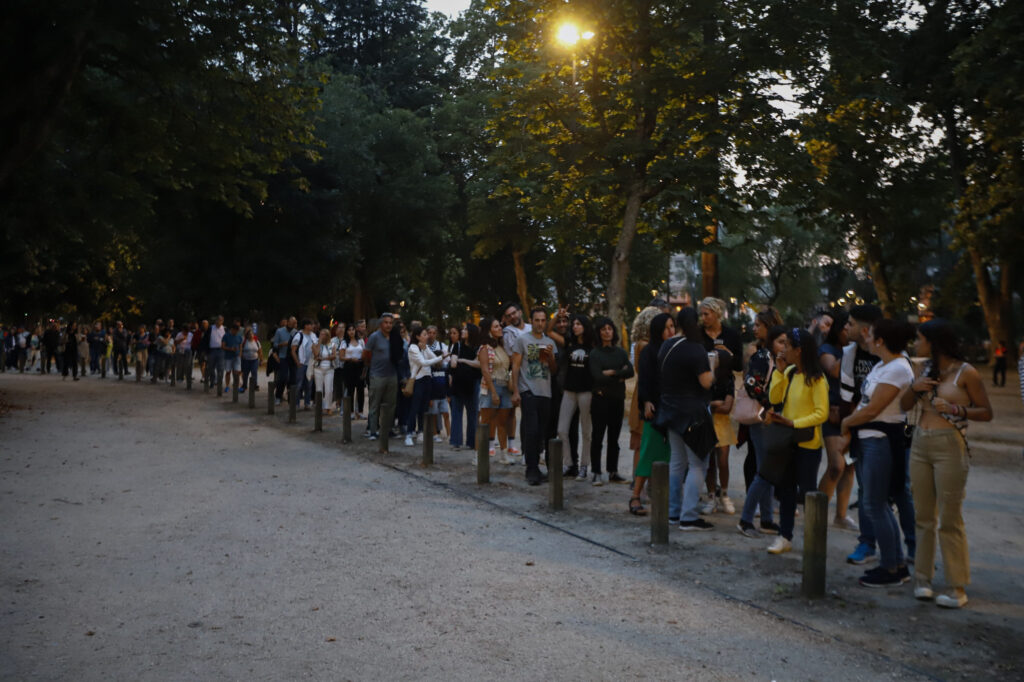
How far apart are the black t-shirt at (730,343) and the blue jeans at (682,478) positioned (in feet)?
4.21

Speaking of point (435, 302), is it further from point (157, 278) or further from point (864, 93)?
point (864, 93)

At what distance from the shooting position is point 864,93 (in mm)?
19453

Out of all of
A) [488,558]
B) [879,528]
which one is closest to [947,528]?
[879,528]

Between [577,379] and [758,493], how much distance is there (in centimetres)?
357

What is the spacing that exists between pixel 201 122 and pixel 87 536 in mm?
12751

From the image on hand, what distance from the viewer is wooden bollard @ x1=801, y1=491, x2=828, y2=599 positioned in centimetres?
658

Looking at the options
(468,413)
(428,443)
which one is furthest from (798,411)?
(468,413)

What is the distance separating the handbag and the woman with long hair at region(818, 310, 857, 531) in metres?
0.76

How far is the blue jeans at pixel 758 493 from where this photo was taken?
27.9 ft

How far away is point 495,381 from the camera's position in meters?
13.3

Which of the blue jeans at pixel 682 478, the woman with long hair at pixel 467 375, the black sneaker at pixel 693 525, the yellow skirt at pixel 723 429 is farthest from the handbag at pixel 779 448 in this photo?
the woman with long hair at pixel 467 375

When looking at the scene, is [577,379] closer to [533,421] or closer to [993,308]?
[533,421]

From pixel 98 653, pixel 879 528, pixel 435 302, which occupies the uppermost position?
pixel 435 302

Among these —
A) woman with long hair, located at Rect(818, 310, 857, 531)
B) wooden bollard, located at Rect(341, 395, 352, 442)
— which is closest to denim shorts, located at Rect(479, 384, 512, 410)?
wooden bollard, located at Rect(341, 395, 352, 442)
